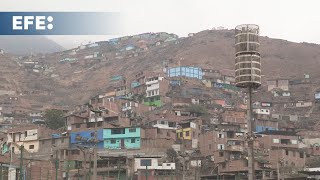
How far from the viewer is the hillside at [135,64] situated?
114m

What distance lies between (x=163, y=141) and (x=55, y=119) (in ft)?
70.0

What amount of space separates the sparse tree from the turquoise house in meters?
16.5

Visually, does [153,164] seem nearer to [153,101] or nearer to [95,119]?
[95,119]

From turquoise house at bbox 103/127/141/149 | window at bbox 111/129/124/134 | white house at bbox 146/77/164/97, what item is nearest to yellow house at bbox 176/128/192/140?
turquoise house at bbox 103/127/141/149

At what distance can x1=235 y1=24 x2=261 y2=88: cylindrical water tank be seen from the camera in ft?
81.4

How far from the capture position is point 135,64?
128375 mm

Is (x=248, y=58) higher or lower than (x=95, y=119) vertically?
higher

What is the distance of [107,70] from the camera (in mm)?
132125

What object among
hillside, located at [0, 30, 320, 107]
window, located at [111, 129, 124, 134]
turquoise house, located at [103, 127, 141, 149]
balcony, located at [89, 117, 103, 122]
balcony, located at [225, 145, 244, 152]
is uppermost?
hillside, located at [0, 30, 320, 107]

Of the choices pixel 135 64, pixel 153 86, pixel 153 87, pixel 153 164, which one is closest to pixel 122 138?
pixel 153 164

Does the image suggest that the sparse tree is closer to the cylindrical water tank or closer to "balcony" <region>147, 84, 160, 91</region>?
"balcony" <region>147, 84, 160, 91</region>

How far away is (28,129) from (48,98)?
56520 millimetres

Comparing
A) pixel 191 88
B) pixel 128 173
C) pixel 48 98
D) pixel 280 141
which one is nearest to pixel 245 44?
pixel 128 173

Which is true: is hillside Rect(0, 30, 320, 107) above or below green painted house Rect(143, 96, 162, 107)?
above
